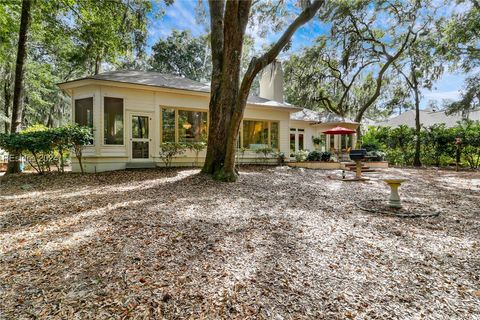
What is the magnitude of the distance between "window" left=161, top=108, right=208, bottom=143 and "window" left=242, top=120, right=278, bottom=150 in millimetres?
2422

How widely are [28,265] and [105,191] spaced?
11.6 ft

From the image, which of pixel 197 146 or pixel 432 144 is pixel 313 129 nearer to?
pixel 432 144

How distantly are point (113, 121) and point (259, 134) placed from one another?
6.98 metres

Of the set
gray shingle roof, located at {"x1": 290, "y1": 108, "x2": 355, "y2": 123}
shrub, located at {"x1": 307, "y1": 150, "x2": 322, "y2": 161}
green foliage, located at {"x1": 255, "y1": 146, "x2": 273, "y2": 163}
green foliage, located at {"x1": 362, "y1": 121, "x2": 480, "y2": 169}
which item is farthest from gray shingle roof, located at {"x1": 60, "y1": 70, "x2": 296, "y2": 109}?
green foliage, located at {"x1": 362, "y1": 121, "x2": 480, "y2": 169}

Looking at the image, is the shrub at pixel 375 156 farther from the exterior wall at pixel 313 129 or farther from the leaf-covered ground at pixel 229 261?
the leaf-covered ground at pixel 229 261

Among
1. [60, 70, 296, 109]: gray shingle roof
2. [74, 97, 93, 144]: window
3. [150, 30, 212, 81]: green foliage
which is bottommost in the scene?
[74, 97, 93, 144]: window

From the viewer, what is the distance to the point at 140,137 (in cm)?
1051

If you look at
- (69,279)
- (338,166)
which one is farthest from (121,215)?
(338,166)

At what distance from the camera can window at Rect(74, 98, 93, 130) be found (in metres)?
9.76

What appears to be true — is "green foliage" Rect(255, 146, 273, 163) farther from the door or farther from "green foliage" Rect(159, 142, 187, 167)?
the door

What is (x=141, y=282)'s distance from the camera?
2.27 metres

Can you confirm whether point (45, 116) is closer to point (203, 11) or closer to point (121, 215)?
point (203, 11)

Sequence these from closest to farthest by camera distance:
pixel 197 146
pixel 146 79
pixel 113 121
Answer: pixel 113 121 → pixel 197 146 → pixel 146 79

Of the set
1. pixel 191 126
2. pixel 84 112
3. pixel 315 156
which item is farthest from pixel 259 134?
pixel 84 112
